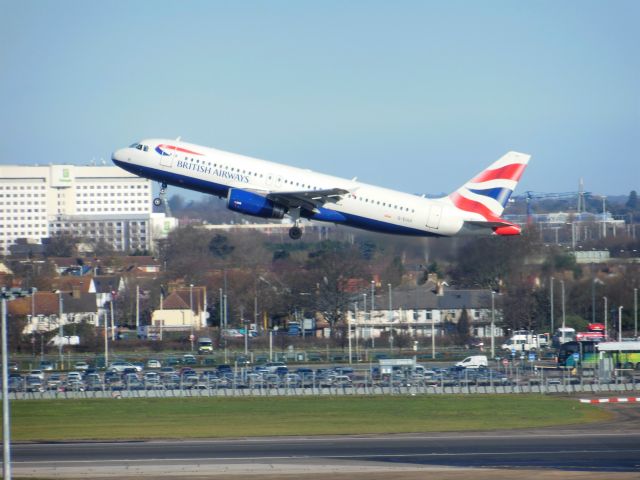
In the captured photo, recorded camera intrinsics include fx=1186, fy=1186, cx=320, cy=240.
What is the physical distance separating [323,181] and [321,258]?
4132 cm

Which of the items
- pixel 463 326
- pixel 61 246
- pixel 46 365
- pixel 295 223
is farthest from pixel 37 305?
pixel 61 246

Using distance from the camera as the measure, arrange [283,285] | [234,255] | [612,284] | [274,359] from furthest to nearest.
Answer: [234,255]
[283,285]
[612,284]
[274,359]

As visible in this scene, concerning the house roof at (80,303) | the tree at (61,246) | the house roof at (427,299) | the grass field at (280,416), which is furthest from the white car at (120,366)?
the tree at (61,246)

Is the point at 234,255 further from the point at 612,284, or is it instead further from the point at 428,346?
the point at 612,284

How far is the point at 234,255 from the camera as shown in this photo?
13100 centimetres

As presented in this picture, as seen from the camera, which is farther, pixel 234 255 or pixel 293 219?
pixel 234 255

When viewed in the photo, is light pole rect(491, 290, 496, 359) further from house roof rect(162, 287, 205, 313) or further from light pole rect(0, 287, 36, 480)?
light pole rect(0, 287, 36, 480)

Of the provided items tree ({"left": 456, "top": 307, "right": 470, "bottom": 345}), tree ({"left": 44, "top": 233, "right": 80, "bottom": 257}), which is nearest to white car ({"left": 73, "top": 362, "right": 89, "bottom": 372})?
tree ({"left": 456, "top": 307, "right": 470, "bottom": 345})

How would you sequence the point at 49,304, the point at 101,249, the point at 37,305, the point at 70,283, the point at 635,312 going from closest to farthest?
1. the point at 635,312
2. the point at 37,305
3. the point at 49,304
4. the point at 70,283
5. the point at 101,249

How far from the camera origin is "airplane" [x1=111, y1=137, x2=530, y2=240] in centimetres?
6906

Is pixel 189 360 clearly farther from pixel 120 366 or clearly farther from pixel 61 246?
pixel 61 246

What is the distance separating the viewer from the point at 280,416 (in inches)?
2566

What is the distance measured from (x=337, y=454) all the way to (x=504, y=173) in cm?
2868

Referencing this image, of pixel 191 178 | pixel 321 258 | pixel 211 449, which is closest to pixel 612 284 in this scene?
pixel 321 258
